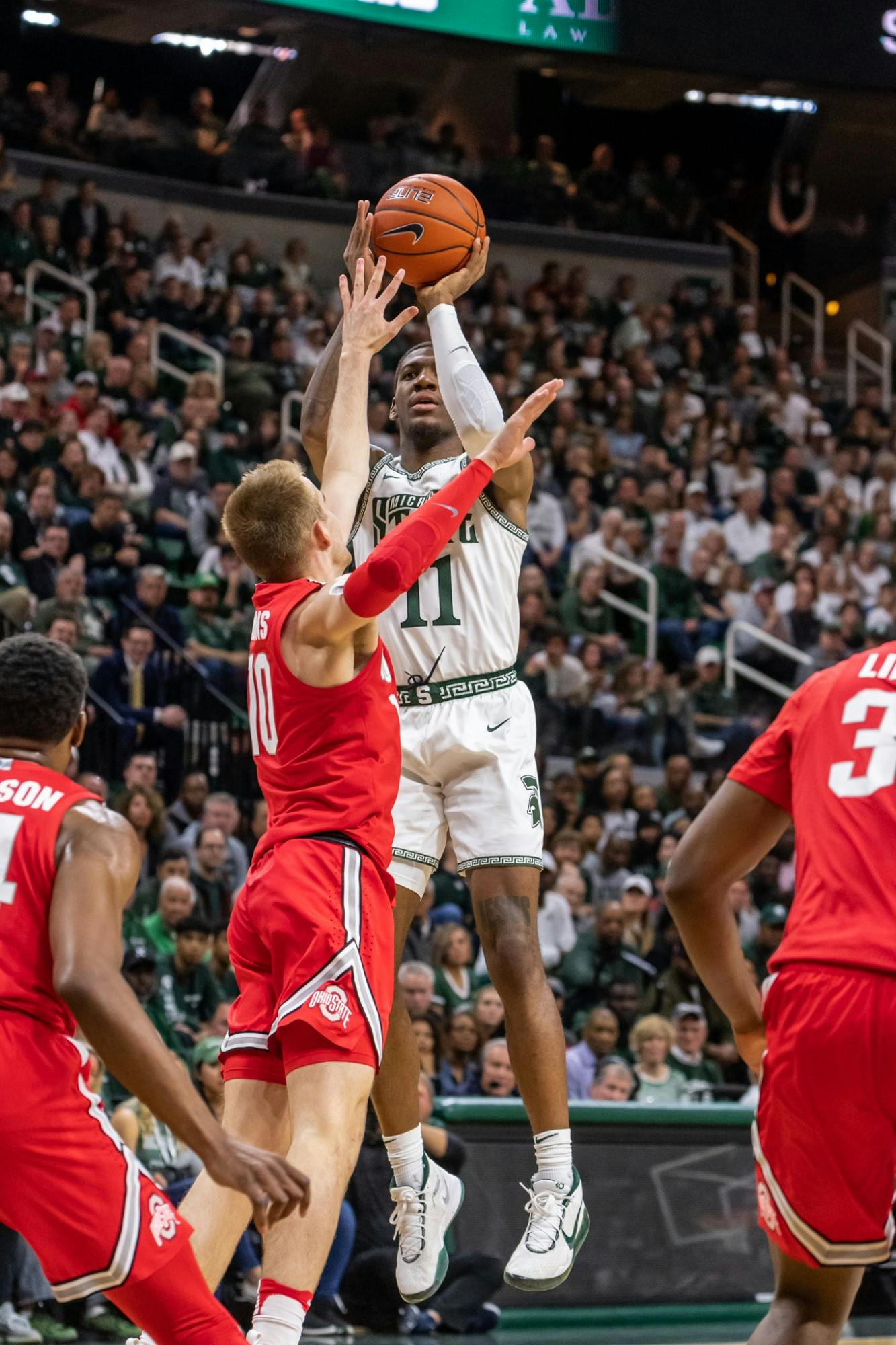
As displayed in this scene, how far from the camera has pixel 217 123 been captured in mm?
20844

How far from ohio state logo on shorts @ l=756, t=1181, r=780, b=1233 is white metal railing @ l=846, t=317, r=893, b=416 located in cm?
1862

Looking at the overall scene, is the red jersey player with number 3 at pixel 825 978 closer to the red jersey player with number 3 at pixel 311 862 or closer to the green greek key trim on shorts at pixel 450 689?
the red jersey player with number 3 at pixel 311 862

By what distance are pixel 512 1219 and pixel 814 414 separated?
42.2 feet

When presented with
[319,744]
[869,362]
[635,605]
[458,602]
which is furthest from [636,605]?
[319,744]

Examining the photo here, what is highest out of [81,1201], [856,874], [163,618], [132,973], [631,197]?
[631,197]

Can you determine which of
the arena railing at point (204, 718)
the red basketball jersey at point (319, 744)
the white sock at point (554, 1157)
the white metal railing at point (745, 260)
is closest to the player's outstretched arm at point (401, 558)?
the red basketball jersey at point (319, 744)

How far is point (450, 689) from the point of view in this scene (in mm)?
6039

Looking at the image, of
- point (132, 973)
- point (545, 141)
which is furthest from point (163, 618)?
point (545, 141)

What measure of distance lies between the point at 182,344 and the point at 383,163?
5461 mm

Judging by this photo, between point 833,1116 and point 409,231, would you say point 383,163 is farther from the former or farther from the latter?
point 833,1116

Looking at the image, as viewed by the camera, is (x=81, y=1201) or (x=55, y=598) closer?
(x=81, y=1201)

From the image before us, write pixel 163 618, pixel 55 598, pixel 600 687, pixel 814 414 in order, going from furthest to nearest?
pixel 814 414 < pixel 600 687 < pixel 163 618 < pixel 55 598

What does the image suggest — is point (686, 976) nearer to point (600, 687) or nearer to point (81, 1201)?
point (600, 687)

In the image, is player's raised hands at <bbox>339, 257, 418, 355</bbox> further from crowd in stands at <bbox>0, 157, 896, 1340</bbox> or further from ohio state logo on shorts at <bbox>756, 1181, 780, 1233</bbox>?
crowd in stands at <bbox>0, 157, 896, 1340</bbox>
